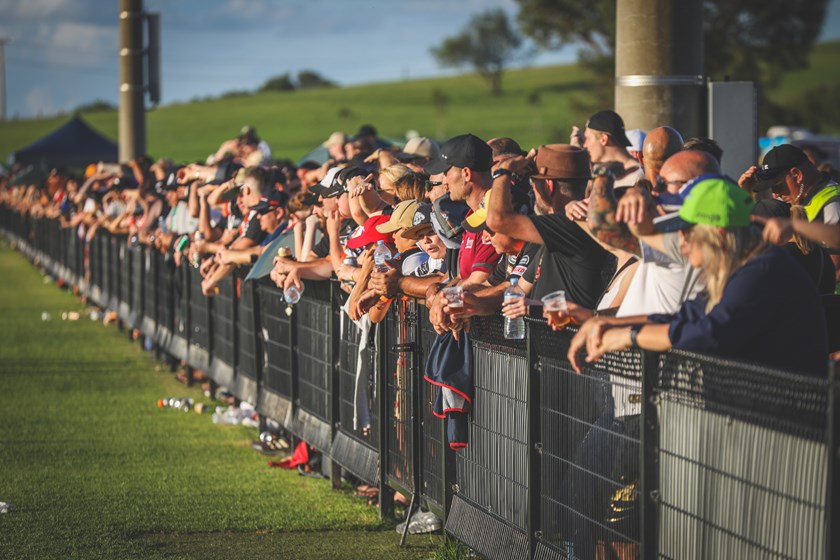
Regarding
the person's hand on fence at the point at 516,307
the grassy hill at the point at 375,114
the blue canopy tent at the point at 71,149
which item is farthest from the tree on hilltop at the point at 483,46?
the person's hand on fence at the point at 516,307

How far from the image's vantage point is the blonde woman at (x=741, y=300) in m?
5.14

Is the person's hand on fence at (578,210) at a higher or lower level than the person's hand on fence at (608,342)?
higher

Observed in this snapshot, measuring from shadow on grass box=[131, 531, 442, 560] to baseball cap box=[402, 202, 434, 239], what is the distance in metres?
1.86

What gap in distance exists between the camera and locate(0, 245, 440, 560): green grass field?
8422 mm

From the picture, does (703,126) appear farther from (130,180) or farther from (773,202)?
(130,180)

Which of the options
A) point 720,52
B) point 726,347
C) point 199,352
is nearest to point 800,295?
point 726,347

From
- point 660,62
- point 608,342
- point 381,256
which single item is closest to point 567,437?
point 608,342

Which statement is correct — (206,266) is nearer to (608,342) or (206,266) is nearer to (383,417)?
(383,417)

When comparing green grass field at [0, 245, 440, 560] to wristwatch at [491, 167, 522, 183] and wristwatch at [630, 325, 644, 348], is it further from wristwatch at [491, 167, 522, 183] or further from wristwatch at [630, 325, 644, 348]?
wristwatch at [630, 325, 644, 348]

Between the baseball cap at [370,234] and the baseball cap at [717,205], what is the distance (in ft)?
13.3

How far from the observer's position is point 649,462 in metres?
5.62

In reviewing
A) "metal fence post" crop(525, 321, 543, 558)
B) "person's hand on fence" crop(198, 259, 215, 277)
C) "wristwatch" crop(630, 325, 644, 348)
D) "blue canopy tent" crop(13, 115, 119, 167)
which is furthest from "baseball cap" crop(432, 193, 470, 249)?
"blue canopy tent" crop(13, 115, 119, 167)

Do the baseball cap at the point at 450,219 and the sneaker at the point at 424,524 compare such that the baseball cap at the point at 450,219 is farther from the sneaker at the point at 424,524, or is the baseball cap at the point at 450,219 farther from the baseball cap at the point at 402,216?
the sneaker at the point at 424,524

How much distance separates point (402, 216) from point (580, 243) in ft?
6.42
